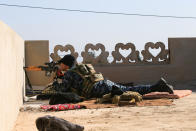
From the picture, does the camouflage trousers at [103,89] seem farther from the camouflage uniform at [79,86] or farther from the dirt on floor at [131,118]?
the dirt on floor at [131,118]

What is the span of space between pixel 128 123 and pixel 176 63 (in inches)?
275

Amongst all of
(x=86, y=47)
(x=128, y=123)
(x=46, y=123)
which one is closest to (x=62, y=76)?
(x=86, y=47)

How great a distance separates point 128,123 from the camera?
4.73 metres

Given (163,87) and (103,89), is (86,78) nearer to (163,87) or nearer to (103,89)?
(103,89)

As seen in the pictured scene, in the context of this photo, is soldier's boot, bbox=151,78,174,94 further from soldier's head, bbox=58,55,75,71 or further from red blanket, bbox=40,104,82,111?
red blanket, bbox=40,104,82,111

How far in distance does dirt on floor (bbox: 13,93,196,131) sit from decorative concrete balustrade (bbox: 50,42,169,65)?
14.7 ft

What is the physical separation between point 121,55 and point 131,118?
236 inches

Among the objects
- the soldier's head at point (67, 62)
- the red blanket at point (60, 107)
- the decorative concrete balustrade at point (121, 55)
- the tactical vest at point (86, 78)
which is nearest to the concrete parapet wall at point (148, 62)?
the decorative concrete balustrade at point (121, 55)

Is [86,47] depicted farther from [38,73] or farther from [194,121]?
[194,121]

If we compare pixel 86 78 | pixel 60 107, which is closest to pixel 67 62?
pixel 86 78

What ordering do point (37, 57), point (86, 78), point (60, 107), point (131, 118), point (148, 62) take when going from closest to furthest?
point (131, 118) < point (60, 107) < point (86, 78) < point (37, 57) < point (148, 62)

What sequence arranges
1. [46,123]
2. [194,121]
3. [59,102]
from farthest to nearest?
1. [59,102]
2. [194,121]
3. [46,123]

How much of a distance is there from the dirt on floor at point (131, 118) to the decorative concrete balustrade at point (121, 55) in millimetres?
4469

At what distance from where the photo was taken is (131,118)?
16.9 feet
